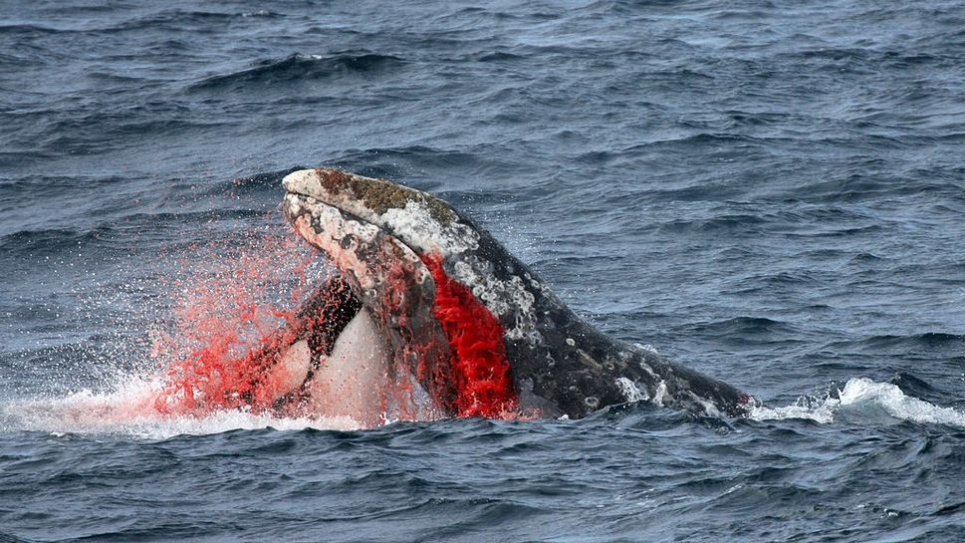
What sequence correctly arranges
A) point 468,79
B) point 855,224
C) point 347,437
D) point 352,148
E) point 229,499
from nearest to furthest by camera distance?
point 229,499 < point 347,437 < point 855,224 < point 352,148 < point 468,79

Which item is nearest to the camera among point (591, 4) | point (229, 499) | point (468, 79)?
point (229, 499)

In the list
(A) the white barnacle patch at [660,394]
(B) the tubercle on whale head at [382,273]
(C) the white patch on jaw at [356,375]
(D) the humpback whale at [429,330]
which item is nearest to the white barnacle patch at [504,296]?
(D) the humpback whale at [429,330]

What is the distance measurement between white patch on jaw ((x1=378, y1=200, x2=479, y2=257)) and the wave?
20.0 m

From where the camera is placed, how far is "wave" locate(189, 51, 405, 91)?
31.6 m

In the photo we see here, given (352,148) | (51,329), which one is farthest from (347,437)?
(352,148)

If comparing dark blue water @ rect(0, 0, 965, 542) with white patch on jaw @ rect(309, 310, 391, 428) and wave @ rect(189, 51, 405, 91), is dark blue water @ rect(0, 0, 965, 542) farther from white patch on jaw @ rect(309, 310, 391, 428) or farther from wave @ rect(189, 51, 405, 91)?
white patch on jaw @ rect(309, 310, 391, 428)

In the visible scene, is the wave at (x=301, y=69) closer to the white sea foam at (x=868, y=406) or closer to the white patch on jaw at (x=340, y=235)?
the white sea foam at (x=868, y=406)

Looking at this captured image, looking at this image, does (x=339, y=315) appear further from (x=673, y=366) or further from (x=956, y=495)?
(x=956, y=495)

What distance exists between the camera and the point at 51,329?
18438mm

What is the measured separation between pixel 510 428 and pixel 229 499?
2349mm

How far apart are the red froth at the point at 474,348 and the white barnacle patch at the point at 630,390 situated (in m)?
0.82

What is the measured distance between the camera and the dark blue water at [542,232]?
1081cm

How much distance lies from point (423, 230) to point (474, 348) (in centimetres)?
97

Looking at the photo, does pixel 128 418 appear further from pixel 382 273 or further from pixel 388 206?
pixel 388 206
